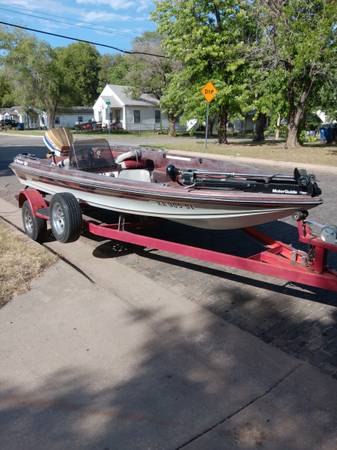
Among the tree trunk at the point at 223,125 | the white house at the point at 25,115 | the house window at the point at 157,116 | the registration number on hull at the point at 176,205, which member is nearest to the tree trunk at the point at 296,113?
the tree trunk at the point at 223,125

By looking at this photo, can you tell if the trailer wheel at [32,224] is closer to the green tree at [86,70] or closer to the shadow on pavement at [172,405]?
the shadow on pavement at [172,405]

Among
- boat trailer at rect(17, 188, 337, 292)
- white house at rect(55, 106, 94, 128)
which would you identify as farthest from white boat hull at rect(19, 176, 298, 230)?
white house at rect(55, 106, 94, 128)

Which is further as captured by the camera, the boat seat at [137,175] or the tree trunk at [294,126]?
the tree trunk at [294,126]

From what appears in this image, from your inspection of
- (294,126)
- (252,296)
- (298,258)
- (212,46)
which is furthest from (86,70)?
(298,258)

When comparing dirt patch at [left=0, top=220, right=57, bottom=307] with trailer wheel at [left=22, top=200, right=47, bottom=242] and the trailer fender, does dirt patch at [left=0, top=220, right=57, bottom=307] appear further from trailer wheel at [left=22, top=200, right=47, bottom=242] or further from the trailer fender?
the trailer fender

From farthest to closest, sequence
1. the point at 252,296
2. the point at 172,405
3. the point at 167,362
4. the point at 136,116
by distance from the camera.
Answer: the point at 136,116 < the point at 252,296 < the point at 167,362 < the point at 172,405

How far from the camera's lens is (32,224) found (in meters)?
6.09

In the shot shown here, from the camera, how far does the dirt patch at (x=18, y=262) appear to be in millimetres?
4571

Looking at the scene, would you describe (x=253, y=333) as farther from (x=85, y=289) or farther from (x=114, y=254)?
(x=114, y=254)

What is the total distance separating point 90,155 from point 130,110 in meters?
48.5

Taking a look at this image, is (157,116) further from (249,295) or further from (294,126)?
(249,295)

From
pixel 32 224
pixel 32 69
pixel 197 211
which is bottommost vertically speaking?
pixel 32 224

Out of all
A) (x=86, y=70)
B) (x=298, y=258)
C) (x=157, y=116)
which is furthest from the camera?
(x=86, y=70)

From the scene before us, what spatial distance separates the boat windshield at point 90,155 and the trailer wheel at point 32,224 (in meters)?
0.92
